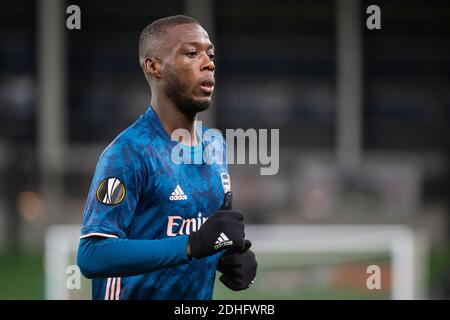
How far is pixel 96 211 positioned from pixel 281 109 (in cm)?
1827

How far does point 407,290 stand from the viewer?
405 inches

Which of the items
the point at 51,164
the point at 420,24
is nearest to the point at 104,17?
the point at 51,164

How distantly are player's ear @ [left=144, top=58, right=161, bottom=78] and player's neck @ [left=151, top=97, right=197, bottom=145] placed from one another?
15cm

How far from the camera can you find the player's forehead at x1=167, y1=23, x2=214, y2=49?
3543mm

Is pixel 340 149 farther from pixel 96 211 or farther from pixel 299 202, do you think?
Answer: pixel 96 211

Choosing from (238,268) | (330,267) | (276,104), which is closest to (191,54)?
(238,268)

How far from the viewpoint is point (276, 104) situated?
21.4 metres

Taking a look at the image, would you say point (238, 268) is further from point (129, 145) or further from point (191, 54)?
point (191, 54)

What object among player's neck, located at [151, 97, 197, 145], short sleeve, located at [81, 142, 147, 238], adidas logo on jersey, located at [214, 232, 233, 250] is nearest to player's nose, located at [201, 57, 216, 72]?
player's neck, located at [151, 97, 197, 145]

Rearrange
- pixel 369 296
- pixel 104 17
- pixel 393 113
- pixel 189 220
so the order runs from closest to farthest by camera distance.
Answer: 1. pixel 189 220
2. pixel 369 296
3. pixel 104 17
4. pixel 393 113

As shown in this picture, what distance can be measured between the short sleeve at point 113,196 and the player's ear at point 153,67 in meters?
0.38

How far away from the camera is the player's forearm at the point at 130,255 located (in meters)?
3.36

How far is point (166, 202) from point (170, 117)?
1.33 ft

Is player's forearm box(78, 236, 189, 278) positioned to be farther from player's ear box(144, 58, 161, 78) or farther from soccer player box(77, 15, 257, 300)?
player's ear box(144, 58, 161, 78)
